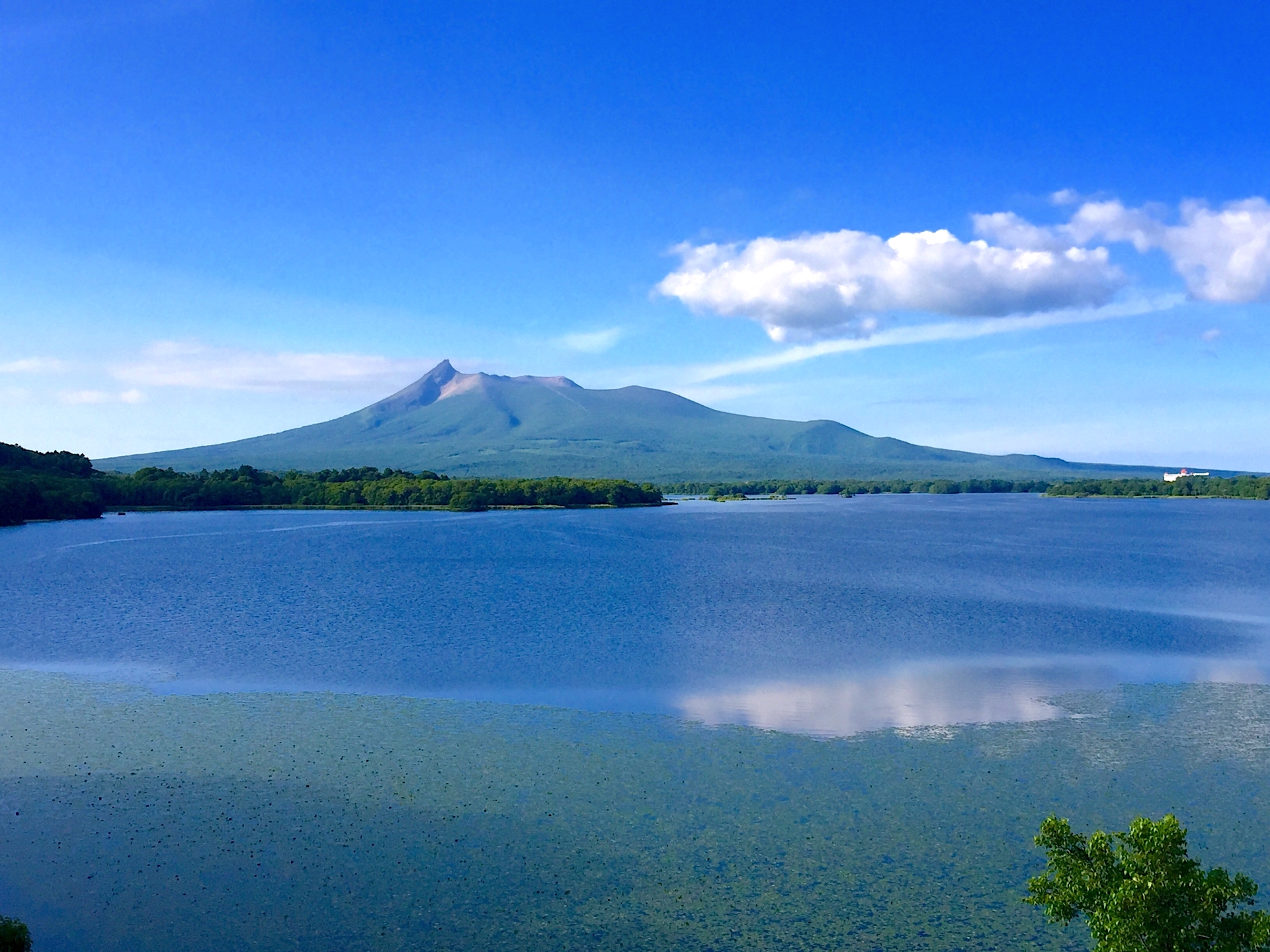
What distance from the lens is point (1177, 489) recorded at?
419ft

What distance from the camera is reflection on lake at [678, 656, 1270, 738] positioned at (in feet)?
52.2

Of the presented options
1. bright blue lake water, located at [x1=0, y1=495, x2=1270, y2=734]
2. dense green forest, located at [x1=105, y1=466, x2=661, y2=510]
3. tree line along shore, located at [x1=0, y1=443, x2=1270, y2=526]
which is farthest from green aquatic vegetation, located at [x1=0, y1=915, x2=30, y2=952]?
dense green forest, located at [x1=105, y1=466, x2=661, y2=510]

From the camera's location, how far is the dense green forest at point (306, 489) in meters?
87.1

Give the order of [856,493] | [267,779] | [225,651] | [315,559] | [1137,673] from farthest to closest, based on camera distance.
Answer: [856,493], [315,559], [225,651], [1137,673], [267,779]

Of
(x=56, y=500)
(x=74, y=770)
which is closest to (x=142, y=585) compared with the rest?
(x=74, y=770)

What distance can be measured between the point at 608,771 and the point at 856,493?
482 ft

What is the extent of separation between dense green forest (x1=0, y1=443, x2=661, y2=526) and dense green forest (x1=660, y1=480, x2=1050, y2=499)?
33033 millimetres

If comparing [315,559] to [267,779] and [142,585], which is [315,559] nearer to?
[142,585]

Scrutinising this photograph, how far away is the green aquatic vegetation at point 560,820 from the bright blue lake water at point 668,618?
78.4 inches

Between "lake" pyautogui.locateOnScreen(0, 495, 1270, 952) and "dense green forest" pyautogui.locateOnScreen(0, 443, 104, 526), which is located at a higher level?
"dense green forest" pyautogui.locateOnScreen(0, 443, 104, 526)

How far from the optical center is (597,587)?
1334 inches

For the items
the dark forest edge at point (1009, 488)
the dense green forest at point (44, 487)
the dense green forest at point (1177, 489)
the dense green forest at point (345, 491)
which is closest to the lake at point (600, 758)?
the dense green forest at point (44, 487)

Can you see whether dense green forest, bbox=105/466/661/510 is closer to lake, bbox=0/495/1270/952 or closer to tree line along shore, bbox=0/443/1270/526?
tree line along shore, bbox=0/443/1270/526

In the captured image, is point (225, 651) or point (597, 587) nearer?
point (225, 651)
